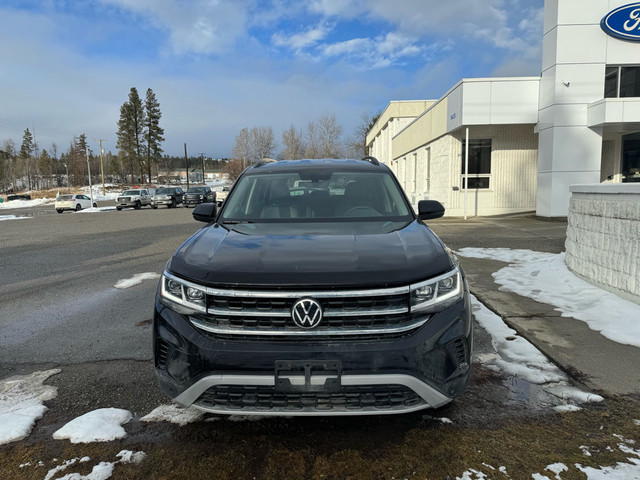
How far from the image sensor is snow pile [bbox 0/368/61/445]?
111 inches

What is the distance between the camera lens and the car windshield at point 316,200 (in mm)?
3604

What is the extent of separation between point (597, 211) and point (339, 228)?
4369 mm

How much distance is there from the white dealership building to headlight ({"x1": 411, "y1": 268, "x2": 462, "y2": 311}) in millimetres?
12585

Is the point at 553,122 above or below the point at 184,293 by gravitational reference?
above

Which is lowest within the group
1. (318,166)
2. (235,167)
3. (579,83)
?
(318,166)

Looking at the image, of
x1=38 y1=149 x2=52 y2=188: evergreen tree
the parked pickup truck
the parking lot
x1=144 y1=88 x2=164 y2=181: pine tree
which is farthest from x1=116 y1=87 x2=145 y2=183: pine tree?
the parking lot

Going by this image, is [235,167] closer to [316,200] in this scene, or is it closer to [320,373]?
[316,200]

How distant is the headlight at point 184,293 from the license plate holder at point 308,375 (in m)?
0.56

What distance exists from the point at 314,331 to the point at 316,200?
1.80 meters

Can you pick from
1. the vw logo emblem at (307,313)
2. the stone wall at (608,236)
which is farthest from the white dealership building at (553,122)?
the vw logo emblem at (307,313)

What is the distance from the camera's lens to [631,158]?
59.8ft

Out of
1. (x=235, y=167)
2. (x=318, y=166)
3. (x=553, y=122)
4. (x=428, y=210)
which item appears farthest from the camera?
(x=235, y=167)

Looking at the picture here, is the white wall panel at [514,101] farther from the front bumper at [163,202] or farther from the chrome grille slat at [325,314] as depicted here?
the front bumper at [163,202]

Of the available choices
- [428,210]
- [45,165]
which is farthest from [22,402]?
[45,165]
